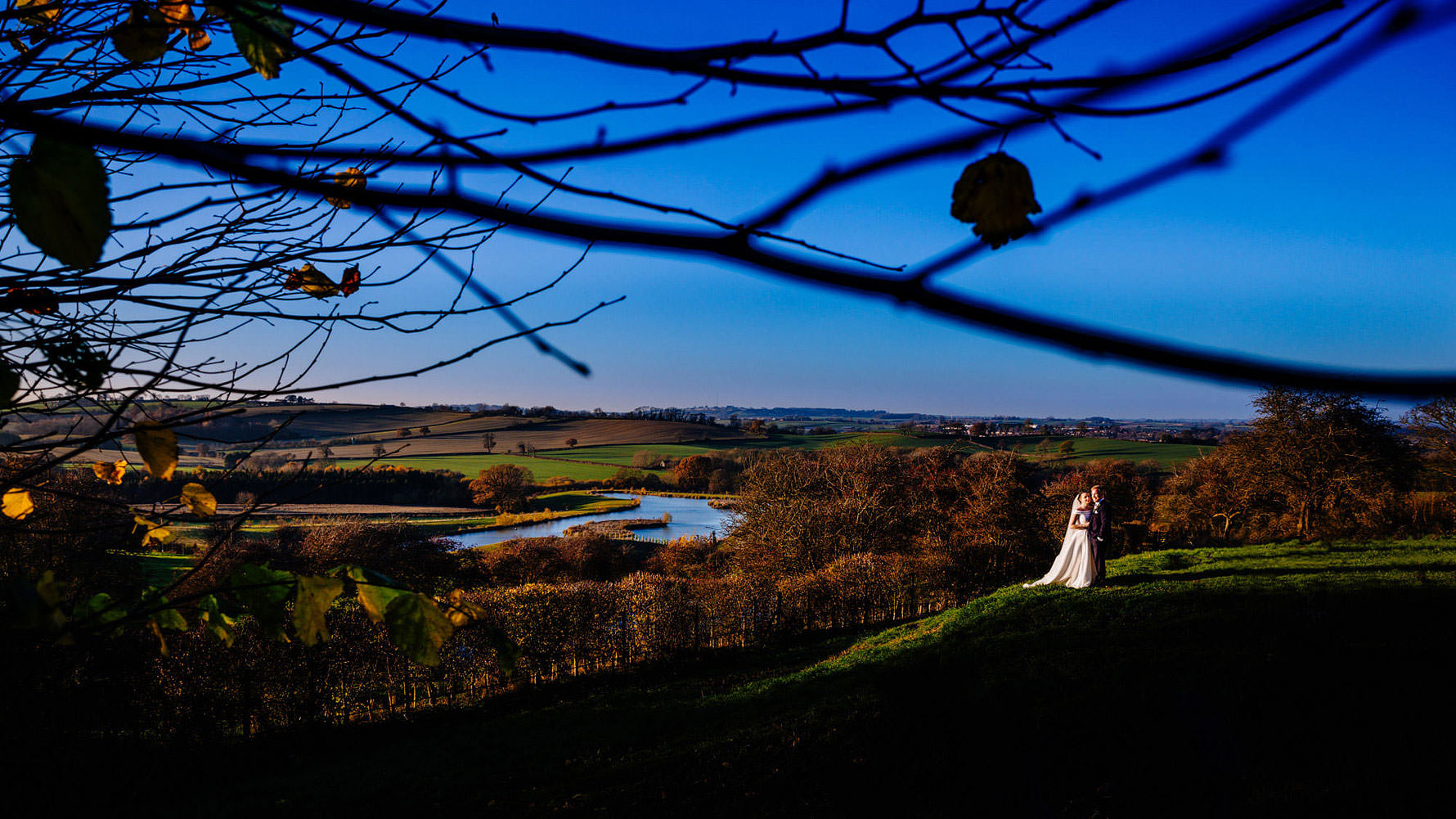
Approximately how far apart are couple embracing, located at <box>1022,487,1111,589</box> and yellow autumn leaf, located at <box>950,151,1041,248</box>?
12.3m

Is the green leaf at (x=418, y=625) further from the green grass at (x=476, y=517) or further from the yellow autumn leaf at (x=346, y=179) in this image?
the green grass at (x=476, y=517)

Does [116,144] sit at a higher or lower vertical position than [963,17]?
lower

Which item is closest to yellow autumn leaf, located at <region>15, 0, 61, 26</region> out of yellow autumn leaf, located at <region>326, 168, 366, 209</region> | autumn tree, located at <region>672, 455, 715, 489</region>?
yellow autumn leaf, located at <region>326, 168, 366, 209</region>

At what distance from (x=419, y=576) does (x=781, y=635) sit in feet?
32.2

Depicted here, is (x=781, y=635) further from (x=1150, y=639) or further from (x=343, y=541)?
(x=343, y=541)

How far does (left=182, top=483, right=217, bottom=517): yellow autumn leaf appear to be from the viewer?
152 centimetres

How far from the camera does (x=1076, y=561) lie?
39.2 ft

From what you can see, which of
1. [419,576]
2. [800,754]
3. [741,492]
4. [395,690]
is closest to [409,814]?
[800,754]

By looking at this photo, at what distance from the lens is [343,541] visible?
692 inches

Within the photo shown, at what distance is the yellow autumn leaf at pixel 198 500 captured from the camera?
4.98 ft

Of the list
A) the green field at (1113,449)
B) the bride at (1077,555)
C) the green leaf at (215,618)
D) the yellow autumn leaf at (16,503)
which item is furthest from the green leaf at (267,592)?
the green field at (1113,449)

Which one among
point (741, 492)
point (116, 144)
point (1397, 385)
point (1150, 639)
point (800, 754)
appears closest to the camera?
point (1397, 385)

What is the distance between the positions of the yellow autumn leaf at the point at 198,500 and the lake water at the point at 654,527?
2070 cm

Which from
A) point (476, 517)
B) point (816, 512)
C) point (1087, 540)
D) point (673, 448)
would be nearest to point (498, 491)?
point (476, 517)
